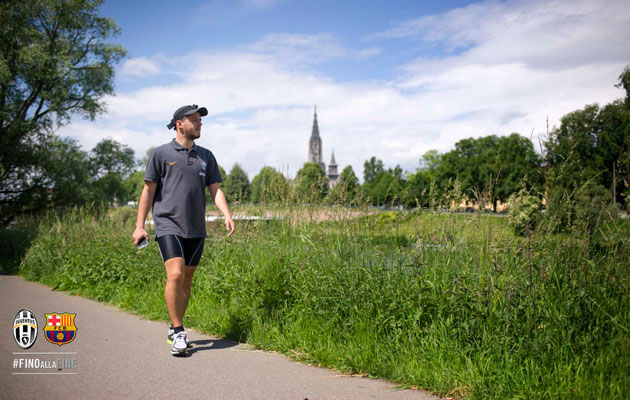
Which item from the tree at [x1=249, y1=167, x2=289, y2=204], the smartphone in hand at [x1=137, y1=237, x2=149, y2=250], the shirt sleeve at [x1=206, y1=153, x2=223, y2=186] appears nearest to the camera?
the smartphone in hand at [x1=137, y1=237, x2=149, y2=250]

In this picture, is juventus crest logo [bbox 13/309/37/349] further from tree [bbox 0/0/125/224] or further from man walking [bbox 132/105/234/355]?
tree [bbox 0/0/125/224]

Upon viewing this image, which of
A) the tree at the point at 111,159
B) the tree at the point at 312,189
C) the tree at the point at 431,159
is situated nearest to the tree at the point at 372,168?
the tree at the point at 431,159

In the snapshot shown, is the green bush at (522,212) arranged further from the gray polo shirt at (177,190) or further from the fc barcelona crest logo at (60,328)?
the fc barcelona crest logo at (60,328)

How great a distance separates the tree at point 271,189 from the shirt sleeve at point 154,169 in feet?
8.22

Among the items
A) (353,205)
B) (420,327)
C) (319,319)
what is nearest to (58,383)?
(319,319)

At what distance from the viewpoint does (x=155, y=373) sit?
3.62m

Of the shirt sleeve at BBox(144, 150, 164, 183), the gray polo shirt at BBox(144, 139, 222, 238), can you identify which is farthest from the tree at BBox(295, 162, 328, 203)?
the shirt sleeve at BBox(144, 150, 164, 183)

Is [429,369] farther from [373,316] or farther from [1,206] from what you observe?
[1,206]

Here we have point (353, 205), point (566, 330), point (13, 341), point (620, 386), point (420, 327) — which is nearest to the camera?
point (620, 386)

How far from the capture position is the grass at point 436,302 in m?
3.12

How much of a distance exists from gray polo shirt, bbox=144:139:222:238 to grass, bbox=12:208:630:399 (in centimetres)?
115

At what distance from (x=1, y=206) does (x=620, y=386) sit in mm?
17091

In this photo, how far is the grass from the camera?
3.12 meters

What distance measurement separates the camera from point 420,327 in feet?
12.4
